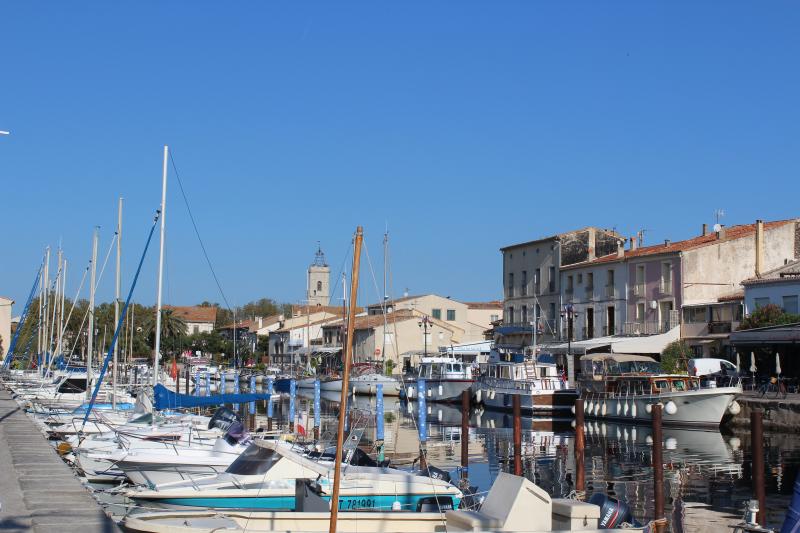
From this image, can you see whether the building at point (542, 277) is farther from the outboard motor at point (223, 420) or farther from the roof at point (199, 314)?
the roof at point (199, 314)

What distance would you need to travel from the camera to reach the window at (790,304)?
51475 millimetres

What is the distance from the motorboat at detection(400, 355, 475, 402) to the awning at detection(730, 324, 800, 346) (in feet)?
66.8

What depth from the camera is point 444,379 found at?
6594cm

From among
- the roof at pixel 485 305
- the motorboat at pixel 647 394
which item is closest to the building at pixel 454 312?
the roof at pixel 485 305

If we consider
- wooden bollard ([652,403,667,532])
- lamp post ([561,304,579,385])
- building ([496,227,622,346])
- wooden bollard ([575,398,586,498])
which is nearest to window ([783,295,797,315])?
lamp post ([561,304,579,385])

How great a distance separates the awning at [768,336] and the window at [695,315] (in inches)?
330

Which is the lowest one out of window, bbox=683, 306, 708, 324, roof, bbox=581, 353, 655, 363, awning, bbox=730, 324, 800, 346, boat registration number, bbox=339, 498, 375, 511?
boat registration number, bbox=339, 498, 375, 511

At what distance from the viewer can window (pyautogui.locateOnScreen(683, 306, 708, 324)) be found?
57.7m

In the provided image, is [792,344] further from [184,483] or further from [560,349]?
[184,483]

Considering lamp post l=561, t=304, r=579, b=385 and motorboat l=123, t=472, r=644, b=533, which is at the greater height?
lamp post l=561, t=304, r=579, b=385

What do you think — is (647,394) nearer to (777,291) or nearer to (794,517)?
(777,291)

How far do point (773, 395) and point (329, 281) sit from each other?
12304cm

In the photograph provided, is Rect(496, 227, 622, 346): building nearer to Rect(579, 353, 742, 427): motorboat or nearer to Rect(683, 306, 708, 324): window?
Rect(683, 306, 708, 324): window

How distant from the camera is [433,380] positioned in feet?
218
